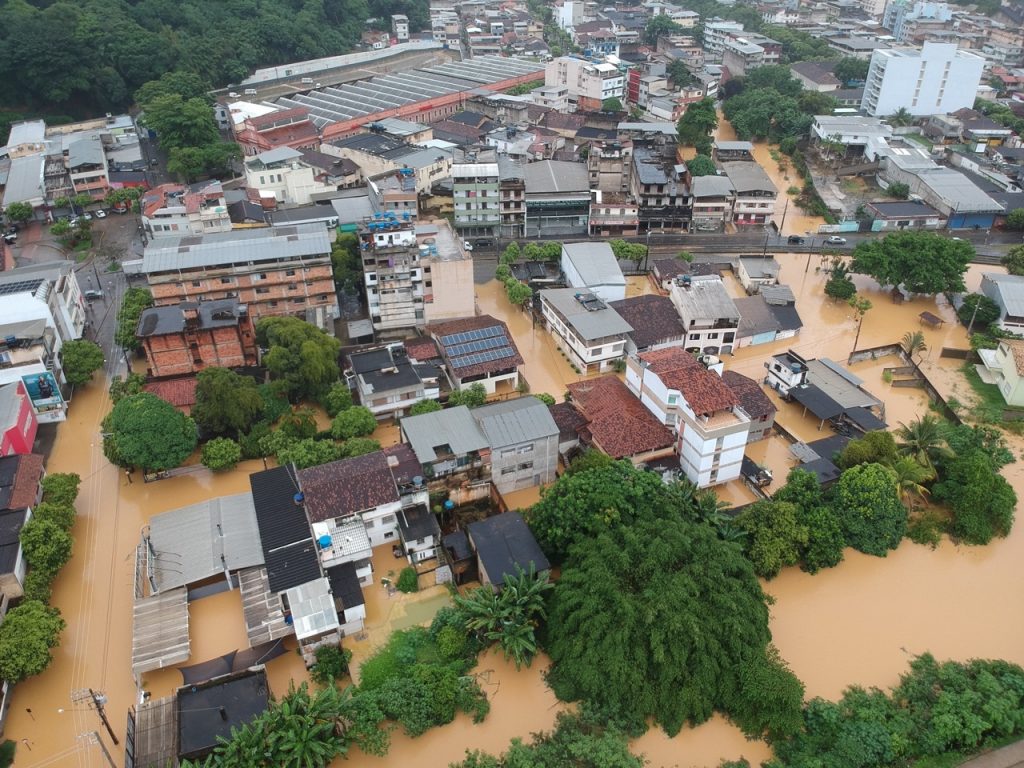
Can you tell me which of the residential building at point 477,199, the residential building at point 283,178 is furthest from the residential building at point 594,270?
the residential building at point 283,178

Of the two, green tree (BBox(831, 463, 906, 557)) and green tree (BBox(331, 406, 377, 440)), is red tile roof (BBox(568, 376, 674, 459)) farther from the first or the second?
green tree (BBox(331, 406, 377, 440))

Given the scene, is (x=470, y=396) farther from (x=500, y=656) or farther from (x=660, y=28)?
(x=660, y=28)

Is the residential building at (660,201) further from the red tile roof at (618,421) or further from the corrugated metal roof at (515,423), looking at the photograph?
the corrugated metal roof at (515,423)

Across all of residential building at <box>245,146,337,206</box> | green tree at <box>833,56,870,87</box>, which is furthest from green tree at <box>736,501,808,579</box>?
green tree at <box>833,56,870,87</box>

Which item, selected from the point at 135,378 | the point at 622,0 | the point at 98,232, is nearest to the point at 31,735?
the point at 135,378

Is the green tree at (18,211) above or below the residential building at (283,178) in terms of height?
below
